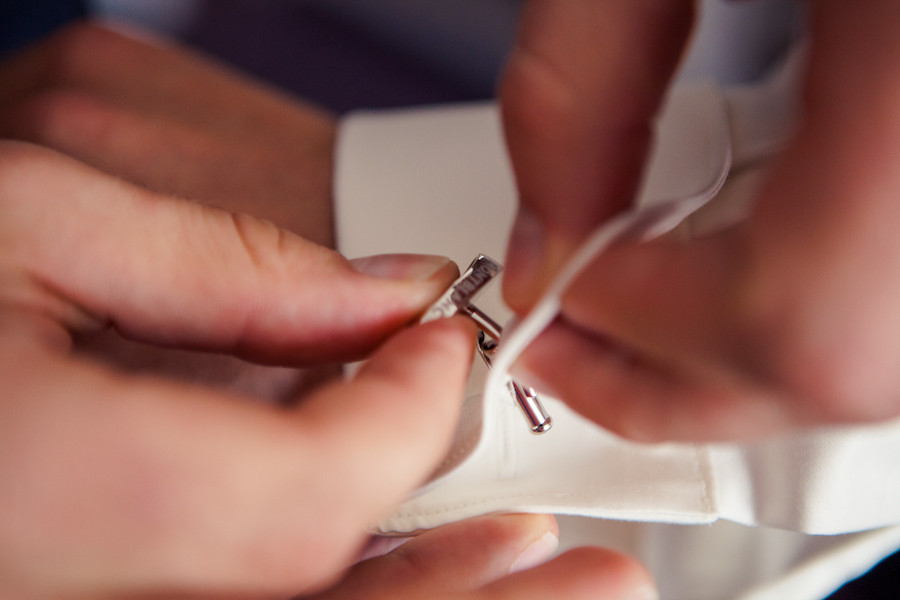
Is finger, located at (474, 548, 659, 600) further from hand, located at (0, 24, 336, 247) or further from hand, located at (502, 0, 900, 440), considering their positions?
hand, located at (0, 24, 336, 247)

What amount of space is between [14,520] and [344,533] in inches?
5.7

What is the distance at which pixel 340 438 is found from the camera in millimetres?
332

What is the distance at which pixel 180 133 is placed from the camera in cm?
71

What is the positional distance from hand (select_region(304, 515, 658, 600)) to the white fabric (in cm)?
3

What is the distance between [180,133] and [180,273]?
0.34 m

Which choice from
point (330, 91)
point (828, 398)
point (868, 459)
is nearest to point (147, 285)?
point (828, 398)

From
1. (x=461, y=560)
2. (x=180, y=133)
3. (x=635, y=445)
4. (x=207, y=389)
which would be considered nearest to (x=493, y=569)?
(x=461, y=560)

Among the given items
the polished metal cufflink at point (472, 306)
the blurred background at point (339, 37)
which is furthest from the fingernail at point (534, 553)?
the blurred background at point (339, 37)

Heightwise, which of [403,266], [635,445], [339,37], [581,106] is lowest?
[635,445]

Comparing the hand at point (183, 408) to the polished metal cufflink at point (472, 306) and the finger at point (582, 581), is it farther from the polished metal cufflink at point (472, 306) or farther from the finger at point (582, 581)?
the finger at point (582, 581)

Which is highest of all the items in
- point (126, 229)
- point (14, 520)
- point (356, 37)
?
point (356, 37)

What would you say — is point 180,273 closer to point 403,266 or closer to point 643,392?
point 403,266

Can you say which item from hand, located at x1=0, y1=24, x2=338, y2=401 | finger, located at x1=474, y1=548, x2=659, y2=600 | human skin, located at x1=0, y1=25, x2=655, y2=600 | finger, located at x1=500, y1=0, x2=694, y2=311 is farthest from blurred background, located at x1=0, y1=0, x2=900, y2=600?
finger, located at x1=474, y1=548, x2=659, y2=600

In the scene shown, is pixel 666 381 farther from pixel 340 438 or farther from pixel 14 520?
pixel 14 520
